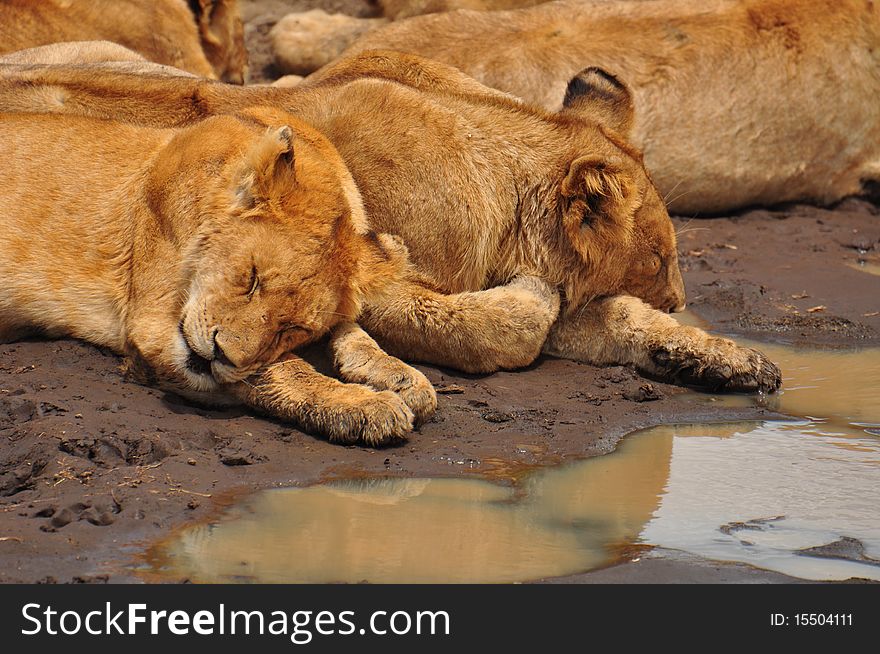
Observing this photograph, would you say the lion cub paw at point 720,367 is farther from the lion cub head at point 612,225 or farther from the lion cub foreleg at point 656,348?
the lion cub head at point 612,225

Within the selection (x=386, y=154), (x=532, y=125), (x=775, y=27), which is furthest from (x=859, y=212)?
(x=386, y=154)

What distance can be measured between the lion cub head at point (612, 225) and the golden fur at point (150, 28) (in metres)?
4.26

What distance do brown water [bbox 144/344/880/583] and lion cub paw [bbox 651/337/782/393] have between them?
0.56 metres

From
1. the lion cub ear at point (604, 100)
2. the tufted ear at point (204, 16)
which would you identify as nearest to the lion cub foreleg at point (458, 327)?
the lion cub ear at point (604, 100)

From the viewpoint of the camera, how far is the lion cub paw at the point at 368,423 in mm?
5340

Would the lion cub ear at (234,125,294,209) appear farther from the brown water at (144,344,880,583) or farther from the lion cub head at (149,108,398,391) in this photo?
the brown water at (144,344,880,583)

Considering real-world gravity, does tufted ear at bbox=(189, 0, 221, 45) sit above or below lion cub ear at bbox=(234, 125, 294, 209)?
above

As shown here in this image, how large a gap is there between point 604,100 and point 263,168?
265 cm

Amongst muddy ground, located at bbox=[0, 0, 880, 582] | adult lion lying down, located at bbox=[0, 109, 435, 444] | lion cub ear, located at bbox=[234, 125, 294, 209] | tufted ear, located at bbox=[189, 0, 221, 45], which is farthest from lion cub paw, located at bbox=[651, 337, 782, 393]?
tufted ear, located at bbox=[189, 0, 221, 45]

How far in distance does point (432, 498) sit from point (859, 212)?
22.9ft

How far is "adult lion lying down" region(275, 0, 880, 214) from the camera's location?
9.88 m

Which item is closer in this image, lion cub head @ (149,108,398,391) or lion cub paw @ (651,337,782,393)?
lion cub head @ (149,108,398,391)

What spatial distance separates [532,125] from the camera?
7059mm

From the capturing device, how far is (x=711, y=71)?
10.1 m
